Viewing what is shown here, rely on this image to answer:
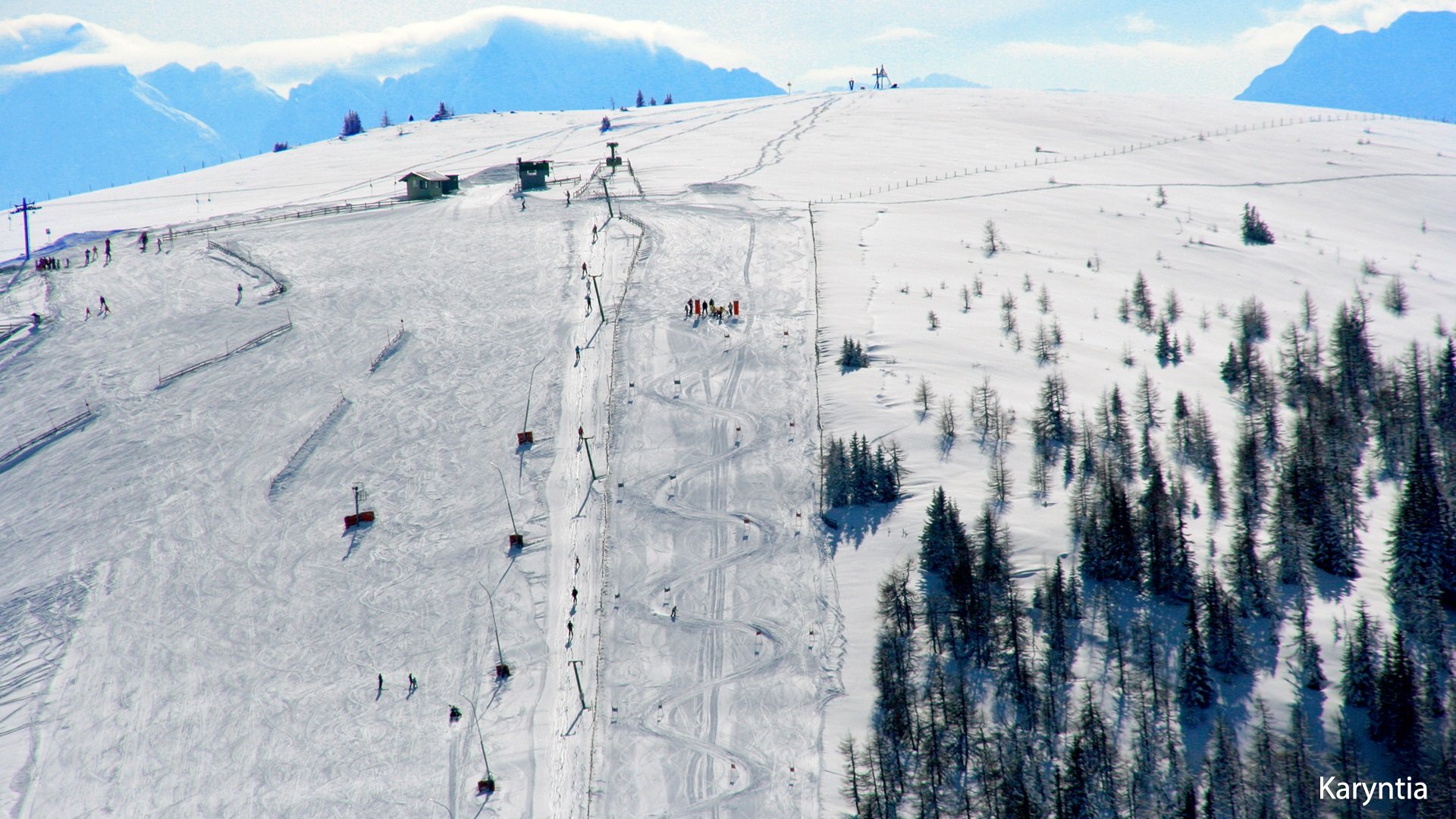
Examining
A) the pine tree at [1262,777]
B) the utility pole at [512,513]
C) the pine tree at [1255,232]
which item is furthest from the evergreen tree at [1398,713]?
the pine tree at [1255,232]

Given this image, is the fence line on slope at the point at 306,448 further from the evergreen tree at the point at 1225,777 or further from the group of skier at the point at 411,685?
the evergreen tree at the point at 1225,777

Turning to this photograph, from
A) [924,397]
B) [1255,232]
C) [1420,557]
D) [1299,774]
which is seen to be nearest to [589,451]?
[924,397]

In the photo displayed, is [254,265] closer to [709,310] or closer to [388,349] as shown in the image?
[388,349]

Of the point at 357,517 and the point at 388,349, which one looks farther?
the point at 388,349

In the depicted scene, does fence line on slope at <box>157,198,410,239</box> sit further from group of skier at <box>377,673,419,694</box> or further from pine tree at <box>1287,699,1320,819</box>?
pine tree at <box>1287,699,1320,819</box>

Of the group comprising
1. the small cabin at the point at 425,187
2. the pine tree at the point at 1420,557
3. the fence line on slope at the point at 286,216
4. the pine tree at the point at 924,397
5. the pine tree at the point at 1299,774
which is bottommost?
the pine tree at the point at 1299,774

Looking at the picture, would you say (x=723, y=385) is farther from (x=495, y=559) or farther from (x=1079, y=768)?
(x=1079, y=768)

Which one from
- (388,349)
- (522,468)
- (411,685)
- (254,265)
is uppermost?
(254,265)
